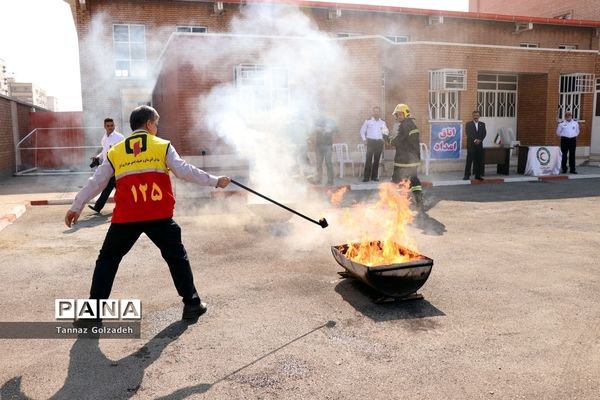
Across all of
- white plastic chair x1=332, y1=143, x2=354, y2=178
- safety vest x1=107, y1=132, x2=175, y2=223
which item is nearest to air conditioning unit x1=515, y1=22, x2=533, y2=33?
white plastic chair x1=332, y1=143, x2=354, y2=178

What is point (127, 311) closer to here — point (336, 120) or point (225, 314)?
point (225, 314)

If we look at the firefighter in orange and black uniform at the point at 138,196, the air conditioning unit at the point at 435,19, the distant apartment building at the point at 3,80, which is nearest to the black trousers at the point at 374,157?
the air conditioning unit at the point at 435,19

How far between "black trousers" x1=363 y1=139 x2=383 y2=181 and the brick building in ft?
5.46

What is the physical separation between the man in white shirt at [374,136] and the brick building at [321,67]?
1.61 metres

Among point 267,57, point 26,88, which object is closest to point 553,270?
point 267,57

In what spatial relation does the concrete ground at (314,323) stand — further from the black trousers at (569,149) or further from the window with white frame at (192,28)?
the window with white frame at (192,28)

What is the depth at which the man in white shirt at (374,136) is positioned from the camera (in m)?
13.2

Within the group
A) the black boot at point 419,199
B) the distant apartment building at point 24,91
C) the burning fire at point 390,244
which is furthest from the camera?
the distant apartment building at point 24,91

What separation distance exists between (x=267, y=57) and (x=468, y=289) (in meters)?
10.8

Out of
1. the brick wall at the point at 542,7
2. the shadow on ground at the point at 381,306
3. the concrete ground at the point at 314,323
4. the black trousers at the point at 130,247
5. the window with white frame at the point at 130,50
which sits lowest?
the shadow on ground at the point at 381,306

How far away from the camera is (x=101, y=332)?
13.1 ft

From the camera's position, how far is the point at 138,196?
395 cm

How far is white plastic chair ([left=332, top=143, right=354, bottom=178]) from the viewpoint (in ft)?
46.8

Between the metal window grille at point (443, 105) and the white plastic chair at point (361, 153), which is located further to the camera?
the metal window grille at point (443, 105)
